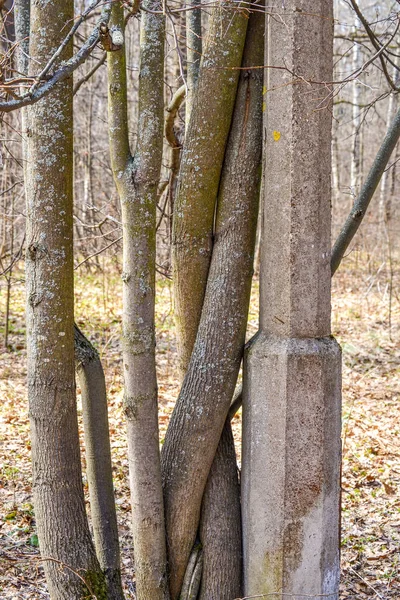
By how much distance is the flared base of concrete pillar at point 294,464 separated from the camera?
297 centimetres

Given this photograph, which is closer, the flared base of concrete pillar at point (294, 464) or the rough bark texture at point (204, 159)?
the flared base of concrete pillar at point (294, 464)

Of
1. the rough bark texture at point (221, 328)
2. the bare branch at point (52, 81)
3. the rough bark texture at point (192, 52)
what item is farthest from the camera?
the rough bark texture at point (192, 52)

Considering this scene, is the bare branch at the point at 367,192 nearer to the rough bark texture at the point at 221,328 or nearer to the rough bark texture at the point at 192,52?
the rough bark texture at the point at 221,328

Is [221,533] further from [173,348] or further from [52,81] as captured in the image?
[173,348]

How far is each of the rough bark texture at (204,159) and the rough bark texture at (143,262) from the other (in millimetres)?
190

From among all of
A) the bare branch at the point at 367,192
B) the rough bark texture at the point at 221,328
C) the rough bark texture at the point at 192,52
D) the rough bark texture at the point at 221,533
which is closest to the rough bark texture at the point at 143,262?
the rough bark texture at the point at 221,328

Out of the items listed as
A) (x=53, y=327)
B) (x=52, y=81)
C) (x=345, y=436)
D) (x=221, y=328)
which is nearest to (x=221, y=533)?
(x=221, y=328)

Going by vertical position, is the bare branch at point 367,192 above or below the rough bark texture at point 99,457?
above

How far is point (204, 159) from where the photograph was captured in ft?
10.5

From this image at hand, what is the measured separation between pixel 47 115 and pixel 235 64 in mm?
991

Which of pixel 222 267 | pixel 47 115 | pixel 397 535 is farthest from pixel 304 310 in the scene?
pixel 397 535

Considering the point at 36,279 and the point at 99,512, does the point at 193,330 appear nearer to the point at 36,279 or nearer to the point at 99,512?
the point at 36,279

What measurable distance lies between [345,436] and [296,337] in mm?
3237

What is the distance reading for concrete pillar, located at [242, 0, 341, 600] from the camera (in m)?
2.93
